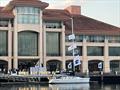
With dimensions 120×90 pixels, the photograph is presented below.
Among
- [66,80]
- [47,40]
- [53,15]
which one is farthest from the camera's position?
[53,15]

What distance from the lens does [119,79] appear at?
106062mm

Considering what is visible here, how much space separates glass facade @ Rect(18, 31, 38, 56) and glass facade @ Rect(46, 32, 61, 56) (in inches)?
136

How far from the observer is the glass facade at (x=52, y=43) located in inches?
4446

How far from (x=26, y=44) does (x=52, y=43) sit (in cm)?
602

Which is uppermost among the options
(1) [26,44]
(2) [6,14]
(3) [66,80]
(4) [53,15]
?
(4) [53,15]

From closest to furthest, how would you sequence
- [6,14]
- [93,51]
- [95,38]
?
[6,14], [93,51], [95,38]

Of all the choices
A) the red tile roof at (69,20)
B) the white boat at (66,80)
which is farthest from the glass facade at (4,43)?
the white boat at (66,80)

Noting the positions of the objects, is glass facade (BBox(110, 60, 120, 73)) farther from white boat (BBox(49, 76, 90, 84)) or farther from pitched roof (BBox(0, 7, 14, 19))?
white boat (BBox(49, 76, 90, 84))

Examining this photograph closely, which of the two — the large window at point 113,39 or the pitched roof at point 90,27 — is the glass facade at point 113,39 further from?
the pitched roof at point 90,27

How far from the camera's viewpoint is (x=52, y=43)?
371ft

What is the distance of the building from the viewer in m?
109

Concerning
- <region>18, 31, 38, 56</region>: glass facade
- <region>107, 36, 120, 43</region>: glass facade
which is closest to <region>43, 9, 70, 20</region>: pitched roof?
<region>18, 31, 38, 56</region>: glass facade

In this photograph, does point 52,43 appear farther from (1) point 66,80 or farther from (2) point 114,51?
(1) point 66,80

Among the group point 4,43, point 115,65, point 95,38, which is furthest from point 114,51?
point 4,43
